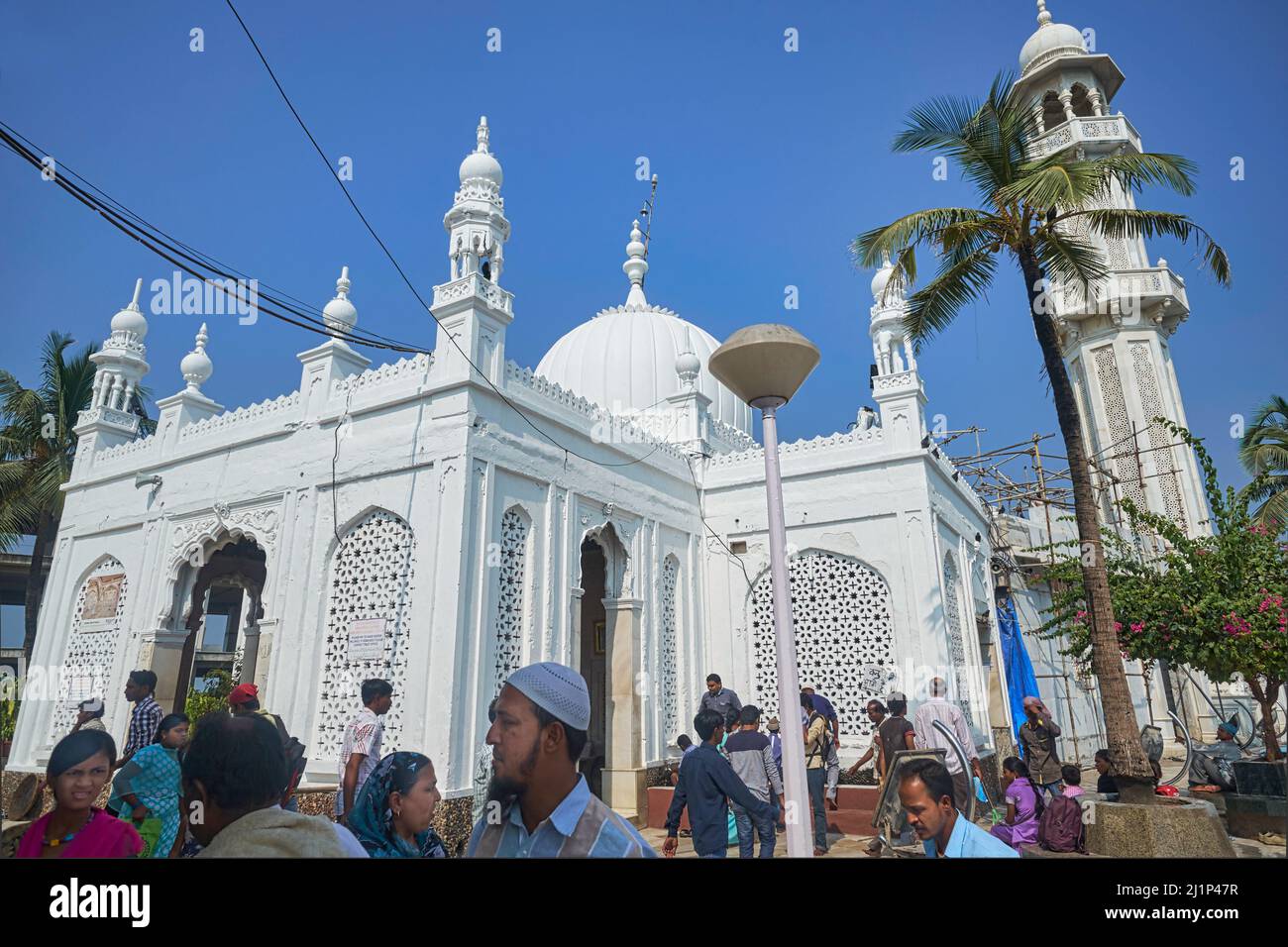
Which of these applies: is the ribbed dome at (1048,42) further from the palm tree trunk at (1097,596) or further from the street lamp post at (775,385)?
the street lamp post at (775,385)

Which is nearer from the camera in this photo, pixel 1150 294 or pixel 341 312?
pixel 341 312

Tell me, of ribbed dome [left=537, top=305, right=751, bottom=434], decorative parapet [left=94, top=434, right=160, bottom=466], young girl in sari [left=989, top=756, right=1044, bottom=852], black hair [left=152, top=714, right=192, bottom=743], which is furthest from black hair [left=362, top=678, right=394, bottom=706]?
ribbed dome [left=537, top=305, right=751, bottom=434]

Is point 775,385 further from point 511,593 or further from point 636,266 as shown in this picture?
point 636,266

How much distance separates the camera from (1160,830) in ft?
19.5

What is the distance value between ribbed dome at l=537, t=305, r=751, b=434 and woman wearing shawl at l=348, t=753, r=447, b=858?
12.0 meters

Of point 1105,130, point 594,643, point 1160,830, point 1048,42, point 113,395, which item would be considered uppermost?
point 1048,42

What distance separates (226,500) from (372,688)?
561 cm

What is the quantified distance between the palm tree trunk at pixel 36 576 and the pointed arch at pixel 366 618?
9.02 ft

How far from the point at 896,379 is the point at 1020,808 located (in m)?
6.53

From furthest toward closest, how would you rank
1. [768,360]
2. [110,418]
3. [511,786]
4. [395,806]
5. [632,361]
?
[632,361]
[110,418]
[768,360]
[395,806]
[511,786]

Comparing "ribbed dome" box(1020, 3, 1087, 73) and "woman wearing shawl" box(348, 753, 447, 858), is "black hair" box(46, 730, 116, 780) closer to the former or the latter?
"woman wearing shawl" box(348, 753, 447, 858)

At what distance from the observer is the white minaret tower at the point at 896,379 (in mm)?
11023

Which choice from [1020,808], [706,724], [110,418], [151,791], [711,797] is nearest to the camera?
[151,791]

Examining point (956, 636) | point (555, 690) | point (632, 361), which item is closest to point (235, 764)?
point (555, 690)
